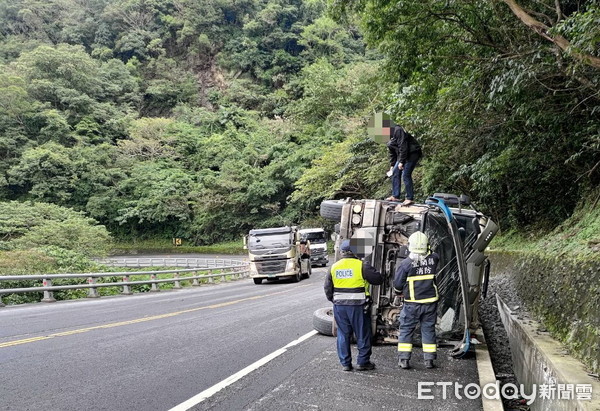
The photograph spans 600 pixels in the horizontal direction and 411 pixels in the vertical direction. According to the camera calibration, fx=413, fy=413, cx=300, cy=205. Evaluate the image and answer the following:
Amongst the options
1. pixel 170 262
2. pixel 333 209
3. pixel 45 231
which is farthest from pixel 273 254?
pixel 170 262

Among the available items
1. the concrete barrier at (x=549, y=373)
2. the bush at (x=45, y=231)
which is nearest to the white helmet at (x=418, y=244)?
the concrete barrier at (x=549, y=373)

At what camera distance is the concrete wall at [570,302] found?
3793mm

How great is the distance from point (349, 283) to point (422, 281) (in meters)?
0.96

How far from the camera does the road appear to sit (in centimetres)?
432

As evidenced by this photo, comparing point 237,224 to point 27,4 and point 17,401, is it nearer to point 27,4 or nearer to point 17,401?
point 17,401

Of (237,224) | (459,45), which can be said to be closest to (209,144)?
(237,224)

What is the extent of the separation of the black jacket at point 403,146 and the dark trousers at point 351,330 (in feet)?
9.88

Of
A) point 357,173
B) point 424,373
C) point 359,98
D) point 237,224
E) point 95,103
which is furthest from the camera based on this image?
point 95,103

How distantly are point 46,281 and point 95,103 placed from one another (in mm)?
49736

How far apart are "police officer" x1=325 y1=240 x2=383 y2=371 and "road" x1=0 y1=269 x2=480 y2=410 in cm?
28

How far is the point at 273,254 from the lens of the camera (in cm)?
2012

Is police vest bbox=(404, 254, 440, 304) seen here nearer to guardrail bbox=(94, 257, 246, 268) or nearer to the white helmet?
the white helmet

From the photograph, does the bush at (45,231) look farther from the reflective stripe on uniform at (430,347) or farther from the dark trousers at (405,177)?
the reflective stripe on uniform at (430,347)

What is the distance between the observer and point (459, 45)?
9609 mm
